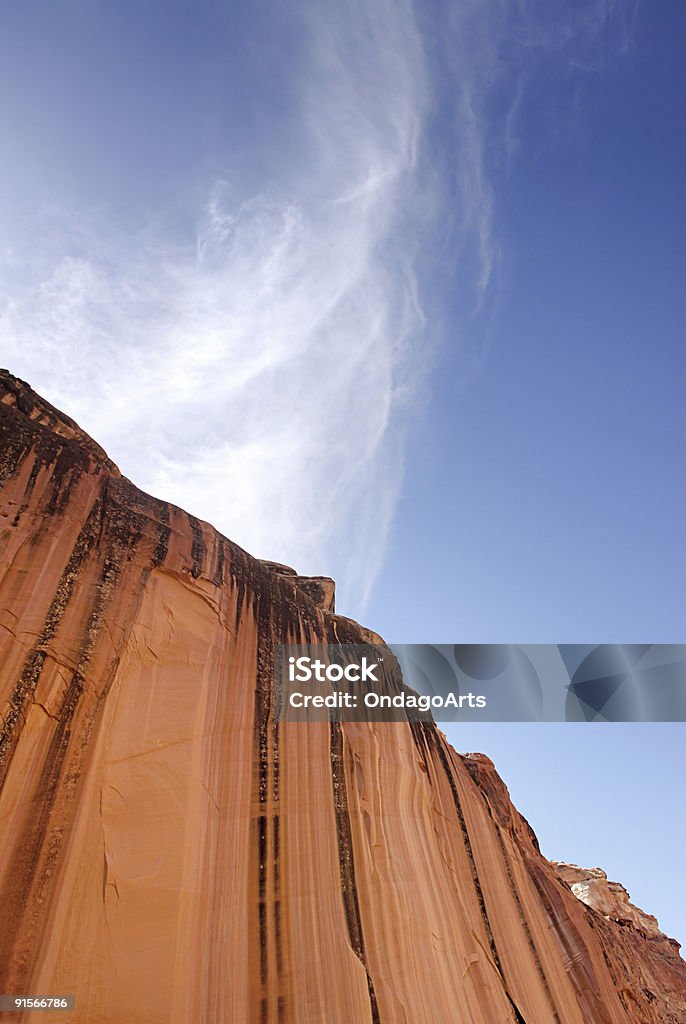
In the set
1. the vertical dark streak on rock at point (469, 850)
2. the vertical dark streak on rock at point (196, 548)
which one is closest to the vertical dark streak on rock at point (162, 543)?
the vertical dark streak on rock at point (196, 548)

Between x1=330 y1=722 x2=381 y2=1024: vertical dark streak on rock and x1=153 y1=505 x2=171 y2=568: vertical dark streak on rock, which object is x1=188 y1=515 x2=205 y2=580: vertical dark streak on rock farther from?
x1=330 y1=722 x2=381 y2=1024: vertical dark streak on rock

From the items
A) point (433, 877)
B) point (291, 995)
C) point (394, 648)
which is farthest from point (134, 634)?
point (394, 648)

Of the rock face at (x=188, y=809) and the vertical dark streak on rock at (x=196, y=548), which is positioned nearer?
the rock face at (x=188, y=809)

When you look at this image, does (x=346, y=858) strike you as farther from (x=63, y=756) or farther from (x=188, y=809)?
(x=63, y=756)

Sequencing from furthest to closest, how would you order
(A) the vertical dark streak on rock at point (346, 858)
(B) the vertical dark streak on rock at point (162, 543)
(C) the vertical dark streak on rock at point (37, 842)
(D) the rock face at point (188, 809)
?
(B) the vertical dark streak on rock at point (162, 543) < (A) the vertical dark streak on rock at point (346, 858) < (D) the rock face at point (188, 809) < (C) the vertical dark streak on rock at point (37, 842)

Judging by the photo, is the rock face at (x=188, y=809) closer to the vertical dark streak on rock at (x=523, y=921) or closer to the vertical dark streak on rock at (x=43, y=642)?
the vertical dark streak on rock at (x=43, y=642)

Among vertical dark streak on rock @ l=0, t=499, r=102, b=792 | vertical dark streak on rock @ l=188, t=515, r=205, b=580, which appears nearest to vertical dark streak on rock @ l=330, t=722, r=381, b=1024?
vertical dark streak on rock @ l=188, t=515, r=205, b=580

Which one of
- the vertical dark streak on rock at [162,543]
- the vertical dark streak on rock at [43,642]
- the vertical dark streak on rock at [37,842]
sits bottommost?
the vertical dark streak on rock at [37,842]

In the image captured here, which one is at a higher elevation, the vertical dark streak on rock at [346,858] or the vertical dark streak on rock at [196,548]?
the vertical dark streak on rock at [196,548]

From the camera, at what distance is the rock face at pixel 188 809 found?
8.37m

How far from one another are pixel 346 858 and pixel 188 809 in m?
3.24

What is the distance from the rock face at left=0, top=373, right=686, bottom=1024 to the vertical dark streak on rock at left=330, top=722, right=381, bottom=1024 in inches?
1.4

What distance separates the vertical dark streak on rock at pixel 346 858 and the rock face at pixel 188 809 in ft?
0.12

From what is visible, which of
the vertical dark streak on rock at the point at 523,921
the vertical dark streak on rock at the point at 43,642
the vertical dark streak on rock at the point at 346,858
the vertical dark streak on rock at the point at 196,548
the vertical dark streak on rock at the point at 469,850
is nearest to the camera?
the vertical dark streak on rock at the point at 43,642
